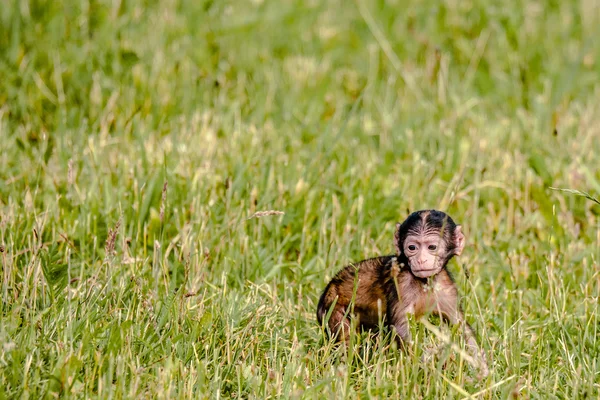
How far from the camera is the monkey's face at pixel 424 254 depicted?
4832 mm

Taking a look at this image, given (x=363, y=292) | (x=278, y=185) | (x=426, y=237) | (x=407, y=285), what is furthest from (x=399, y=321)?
(x=278, y=185)

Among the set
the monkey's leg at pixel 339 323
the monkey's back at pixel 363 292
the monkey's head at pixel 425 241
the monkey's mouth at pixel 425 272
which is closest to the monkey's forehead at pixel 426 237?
the monkey's head at pixel 425 241

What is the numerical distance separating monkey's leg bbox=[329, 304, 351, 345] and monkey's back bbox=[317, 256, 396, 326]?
1.1 inches

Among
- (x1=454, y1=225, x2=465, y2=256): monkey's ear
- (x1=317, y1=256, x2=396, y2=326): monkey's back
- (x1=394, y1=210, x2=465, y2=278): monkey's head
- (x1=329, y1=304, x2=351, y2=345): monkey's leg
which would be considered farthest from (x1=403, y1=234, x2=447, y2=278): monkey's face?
(x1=329, y1=304, x2=351, y2=345): monkey's leg

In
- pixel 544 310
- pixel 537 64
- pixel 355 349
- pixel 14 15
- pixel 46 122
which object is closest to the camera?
pixel 355 349

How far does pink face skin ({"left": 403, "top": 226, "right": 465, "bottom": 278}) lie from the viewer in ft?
15.9

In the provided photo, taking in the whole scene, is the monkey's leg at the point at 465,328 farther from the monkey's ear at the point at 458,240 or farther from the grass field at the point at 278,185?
the monkey's ear at the point at 458,240

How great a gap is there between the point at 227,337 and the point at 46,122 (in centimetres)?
373

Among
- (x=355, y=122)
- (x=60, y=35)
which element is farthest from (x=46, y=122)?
(x=355, y=122)

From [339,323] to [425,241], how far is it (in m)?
0.65

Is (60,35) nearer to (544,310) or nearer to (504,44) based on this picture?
(504,44)

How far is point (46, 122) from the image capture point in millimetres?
7699

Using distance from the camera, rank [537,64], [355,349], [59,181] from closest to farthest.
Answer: [355,349]
[59,181]
[537,64]

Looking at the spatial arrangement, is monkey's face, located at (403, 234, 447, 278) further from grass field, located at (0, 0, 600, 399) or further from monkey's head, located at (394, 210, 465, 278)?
grass field, located at (0, 0, 600, 399)
